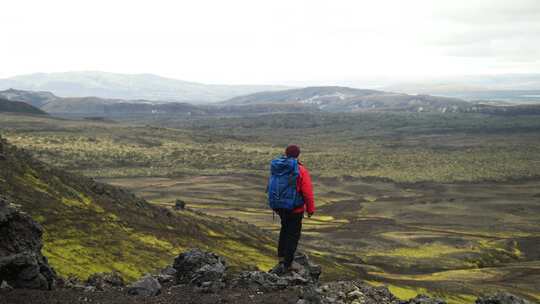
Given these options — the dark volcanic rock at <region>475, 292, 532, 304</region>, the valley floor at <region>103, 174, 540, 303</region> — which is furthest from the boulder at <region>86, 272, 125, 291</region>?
the valley floor at <region>103, 174, 540, 303</region>

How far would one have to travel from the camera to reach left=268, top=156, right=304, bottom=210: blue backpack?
677 inches

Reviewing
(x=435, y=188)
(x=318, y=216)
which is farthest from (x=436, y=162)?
(x=318, y=216)

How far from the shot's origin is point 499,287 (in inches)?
2210

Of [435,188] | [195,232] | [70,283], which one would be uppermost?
[70,283]

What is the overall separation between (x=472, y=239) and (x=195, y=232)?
52469 mm

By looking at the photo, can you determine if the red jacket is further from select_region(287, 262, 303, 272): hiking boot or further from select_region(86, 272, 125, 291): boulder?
select_region(86, 272, 125, 291): boulder

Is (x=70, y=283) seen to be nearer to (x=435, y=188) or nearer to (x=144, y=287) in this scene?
(x=144, y=287)

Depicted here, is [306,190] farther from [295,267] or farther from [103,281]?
[103,281]

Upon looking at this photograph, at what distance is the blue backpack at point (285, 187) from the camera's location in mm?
17203

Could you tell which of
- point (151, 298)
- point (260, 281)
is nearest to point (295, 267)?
point (260, 281)

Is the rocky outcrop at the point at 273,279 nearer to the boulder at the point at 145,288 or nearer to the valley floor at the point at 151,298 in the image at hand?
the valley floor at the point at 151,298

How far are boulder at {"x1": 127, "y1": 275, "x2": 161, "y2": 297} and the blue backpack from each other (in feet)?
15.0

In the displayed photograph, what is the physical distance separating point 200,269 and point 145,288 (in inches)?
85.3

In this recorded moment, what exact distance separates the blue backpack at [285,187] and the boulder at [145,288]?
15.0 ft
